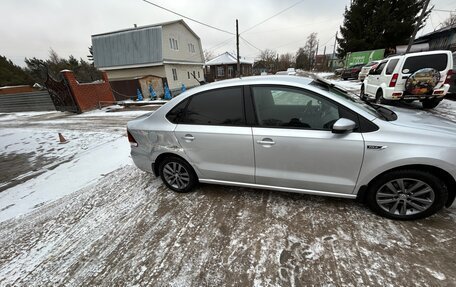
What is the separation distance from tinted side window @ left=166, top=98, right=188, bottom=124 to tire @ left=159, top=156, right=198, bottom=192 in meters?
0.59

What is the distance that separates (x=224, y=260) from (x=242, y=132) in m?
1.44

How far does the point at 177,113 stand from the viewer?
3061mm

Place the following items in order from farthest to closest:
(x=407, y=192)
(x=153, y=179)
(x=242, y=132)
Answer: (x=153, y=179) → (x=242, y=132) → (x=407, y=192)

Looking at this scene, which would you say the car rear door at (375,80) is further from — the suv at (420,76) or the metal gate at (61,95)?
the metal gate at (61,95)

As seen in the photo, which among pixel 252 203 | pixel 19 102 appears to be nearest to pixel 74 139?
pixel 252 203

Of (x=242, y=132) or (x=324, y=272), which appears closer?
(x=324, y=272)

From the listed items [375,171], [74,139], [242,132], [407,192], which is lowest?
[74,139]

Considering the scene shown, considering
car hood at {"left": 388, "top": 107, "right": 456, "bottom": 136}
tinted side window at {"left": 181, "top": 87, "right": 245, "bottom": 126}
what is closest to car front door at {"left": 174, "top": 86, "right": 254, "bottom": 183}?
tinted side window at {"left": 181, "top": 87, "right": 245, "bottom": 126}

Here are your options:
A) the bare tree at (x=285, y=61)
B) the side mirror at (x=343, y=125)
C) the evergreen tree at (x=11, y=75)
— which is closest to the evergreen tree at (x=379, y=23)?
the side mirror at (x=343, y=125)

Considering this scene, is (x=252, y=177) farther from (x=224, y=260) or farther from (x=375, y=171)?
(x=375, y=171)

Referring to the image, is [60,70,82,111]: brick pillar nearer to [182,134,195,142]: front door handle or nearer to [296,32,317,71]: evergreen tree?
[182,134,195,142]: front door handle

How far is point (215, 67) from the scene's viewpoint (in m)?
40.1

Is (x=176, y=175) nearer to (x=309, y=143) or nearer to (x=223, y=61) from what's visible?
(x=309, y=143)

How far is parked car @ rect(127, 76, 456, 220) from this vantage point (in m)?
2.21
